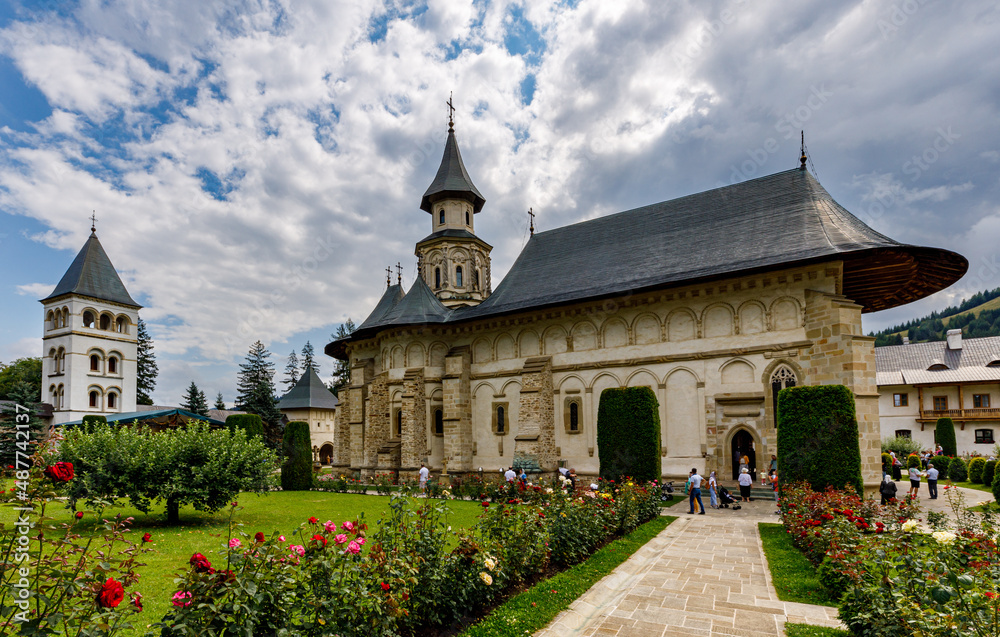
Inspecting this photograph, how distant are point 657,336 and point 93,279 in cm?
4453

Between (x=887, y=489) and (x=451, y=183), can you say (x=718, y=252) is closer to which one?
(x=887, y=489)

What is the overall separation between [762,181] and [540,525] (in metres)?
17.9

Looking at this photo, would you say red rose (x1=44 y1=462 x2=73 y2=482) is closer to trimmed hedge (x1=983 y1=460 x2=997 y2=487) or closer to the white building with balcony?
trimmed hedge (x1=983 y1=460 x2=997 y2=487)

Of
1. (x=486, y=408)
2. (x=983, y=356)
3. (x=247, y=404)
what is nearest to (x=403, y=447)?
(x=486, y=408)

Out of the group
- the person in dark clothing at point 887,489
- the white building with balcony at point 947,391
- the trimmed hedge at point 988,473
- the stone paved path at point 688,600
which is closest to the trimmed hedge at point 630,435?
the stone paved path at point 688,600

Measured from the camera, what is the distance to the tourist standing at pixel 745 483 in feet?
49.8

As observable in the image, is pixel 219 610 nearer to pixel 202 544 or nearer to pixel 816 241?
pixel 202 544

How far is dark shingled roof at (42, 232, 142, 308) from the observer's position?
41938 millimetres

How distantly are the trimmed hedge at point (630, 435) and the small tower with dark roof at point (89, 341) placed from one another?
138ft

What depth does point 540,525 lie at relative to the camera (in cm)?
785

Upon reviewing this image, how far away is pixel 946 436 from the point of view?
31.4 meters

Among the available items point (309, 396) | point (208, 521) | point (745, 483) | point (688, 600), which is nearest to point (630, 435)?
point (745, 483)

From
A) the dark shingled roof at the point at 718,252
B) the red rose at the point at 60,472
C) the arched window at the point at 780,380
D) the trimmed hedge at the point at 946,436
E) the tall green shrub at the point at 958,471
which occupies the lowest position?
the tall green shrub at the point at 958,471

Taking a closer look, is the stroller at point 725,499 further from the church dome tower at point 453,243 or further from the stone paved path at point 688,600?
the church dome tower at point 453,243
